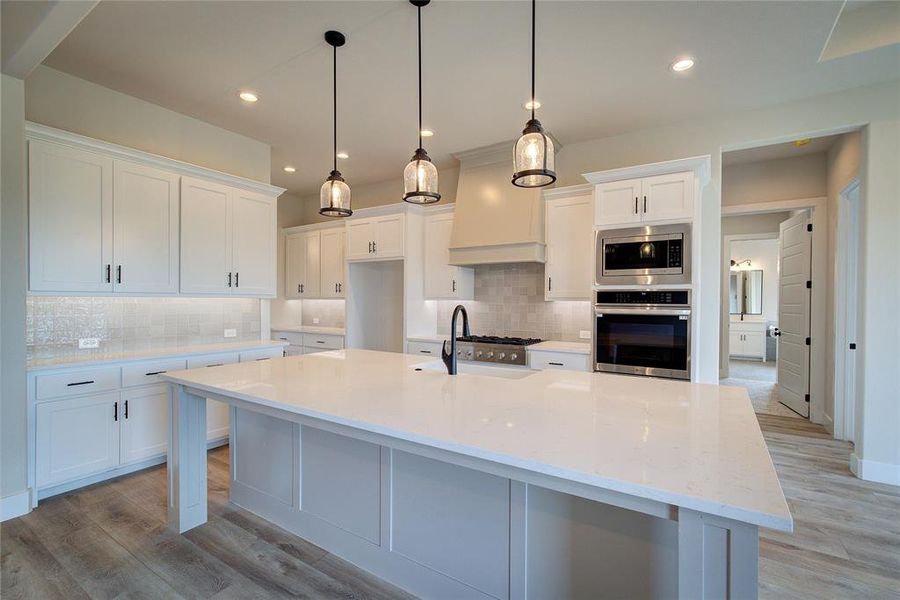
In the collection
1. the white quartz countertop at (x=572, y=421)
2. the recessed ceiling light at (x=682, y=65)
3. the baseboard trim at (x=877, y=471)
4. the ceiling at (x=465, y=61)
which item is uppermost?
the ceiling at (x=465, y=61)

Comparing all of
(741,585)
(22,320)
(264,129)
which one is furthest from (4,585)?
(264,129)

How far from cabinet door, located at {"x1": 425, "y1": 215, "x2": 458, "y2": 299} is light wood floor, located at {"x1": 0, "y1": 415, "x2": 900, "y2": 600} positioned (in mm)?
2803

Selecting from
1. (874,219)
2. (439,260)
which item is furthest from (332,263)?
(874,219)

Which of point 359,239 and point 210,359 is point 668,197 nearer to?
point 359,239

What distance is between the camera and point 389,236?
15.7 ft

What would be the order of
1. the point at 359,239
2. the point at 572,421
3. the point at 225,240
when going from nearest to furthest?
1. the point at 572,421
2. the point at 225,240
3. the point at 359,239

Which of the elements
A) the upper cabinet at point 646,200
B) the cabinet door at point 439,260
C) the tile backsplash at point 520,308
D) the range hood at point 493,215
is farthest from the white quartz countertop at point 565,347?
the cabinet door at point 439,260

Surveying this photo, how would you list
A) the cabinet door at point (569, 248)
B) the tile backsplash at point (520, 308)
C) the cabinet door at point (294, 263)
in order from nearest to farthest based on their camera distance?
the cabinet door at point (569, 248) < the tile backsplash at point (520, 308) < the cabinet door at point (294, 263)

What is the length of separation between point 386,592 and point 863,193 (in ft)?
14.0

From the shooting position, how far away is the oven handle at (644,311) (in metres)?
3.11

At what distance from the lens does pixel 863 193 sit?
3.06 meters

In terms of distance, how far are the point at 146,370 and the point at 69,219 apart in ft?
3.90

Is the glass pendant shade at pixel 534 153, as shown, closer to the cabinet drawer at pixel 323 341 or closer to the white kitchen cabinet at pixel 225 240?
the white kitchen cabinet at pixel 225 240

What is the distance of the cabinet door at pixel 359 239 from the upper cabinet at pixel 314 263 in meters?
0.35
